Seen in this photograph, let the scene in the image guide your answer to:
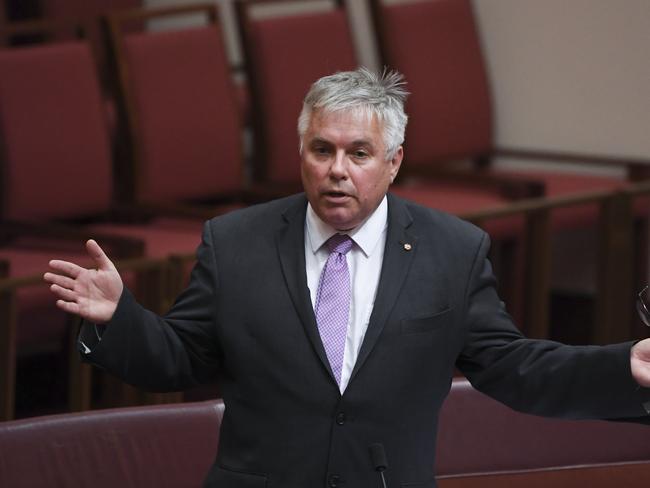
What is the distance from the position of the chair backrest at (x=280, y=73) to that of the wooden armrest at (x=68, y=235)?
80 cm

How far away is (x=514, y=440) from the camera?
2.69 meters

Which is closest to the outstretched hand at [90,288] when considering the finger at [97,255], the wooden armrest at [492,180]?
the finger at [97,255]

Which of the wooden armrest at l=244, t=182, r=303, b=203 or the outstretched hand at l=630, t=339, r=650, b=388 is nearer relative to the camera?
the outstretched hand at l=630, t=339, r=650, b=388

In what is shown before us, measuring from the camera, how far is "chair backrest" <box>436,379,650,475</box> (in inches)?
105

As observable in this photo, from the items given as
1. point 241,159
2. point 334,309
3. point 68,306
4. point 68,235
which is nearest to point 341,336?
point 334,309

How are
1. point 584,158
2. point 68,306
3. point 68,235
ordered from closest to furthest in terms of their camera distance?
point 68,306 → point 68,235 → point 584,158

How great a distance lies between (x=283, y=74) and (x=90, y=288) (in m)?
2.58

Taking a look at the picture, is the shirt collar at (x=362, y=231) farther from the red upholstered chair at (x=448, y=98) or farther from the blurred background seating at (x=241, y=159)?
the red upholstered chair at (x=448, y=98)

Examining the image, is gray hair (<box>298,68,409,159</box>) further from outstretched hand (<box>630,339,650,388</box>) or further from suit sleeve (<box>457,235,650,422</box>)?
outstretched hand (<box>630,339,650,388</box>)

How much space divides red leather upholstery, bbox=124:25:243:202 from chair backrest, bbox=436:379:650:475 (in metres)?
1.85

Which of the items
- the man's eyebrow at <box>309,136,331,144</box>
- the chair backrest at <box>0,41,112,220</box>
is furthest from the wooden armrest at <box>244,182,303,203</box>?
the man's eyebrow at <box>309,136,331,144</box>

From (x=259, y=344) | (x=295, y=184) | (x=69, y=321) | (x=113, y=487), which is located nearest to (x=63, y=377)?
(x=69, y=321)

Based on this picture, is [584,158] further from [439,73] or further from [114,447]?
[114,447]

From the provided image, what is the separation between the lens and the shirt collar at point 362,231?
81.3 inches
